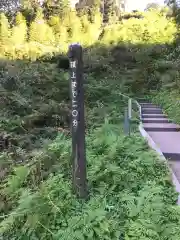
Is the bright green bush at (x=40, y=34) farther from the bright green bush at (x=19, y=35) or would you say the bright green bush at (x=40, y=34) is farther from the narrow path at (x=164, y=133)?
the narrow path at (x=164, y=133)

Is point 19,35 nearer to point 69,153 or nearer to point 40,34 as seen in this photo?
Answer: point 40,34

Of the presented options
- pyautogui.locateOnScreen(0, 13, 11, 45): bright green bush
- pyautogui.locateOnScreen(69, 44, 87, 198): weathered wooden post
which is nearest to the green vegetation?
pyautogui.locateOnScreen(0, 13, 11, 45): bright green bush

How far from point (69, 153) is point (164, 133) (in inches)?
167

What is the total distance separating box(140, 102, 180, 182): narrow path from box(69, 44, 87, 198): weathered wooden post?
202cm

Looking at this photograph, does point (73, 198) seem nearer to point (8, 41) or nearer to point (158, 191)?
point (158, 191)

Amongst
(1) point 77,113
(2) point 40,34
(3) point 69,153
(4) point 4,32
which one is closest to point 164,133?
(3) point 69,153

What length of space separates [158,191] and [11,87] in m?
7.75

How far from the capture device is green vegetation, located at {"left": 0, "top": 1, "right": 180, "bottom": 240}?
4004mm

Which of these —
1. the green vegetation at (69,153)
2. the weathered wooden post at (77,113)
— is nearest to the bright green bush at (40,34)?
the green vegetation at (69,153)

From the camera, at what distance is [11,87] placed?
11.2 meters

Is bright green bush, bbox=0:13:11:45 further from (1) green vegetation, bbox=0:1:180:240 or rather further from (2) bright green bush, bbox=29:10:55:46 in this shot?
(2) bright green bush, bbox=29:10:55:46

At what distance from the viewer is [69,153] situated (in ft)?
18.7

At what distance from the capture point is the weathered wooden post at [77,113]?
4129mm

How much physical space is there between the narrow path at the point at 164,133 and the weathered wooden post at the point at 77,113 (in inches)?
79.7
